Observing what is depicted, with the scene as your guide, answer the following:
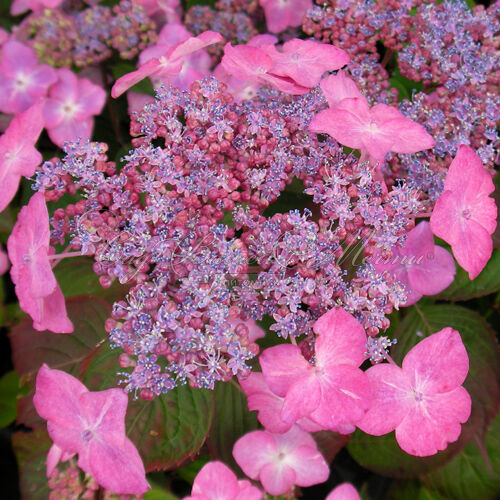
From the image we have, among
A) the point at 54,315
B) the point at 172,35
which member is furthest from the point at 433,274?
the point at 172,35

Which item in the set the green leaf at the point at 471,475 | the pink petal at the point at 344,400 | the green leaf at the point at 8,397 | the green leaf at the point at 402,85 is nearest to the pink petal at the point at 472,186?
the pink petal at the point at 344,400

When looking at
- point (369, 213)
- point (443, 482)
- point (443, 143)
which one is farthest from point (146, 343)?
point (443, 482)

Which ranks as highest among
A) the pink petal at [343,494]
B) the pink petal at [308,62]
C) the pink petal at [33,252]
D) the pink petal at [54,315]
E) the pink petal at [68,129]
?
the pink petal at [308,62]

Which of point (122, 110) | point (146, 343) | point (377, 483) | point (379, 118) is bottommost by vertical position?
point (377, 483)

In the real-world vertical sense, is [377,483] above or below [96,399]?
below

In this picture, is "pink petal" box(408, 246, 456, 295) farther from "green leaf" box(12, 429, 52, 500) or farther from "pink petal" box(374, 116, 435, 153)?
"green leaf" box(12, 429, 52, 500)

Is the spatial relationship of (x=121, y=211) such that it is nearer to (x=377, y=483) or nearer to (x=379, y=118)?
(x=379, y=118)

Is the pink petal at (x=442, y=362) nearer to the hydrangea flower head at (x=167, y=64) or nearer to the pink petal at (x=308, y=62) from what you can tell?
the pink petal at (x=308, y=62)
